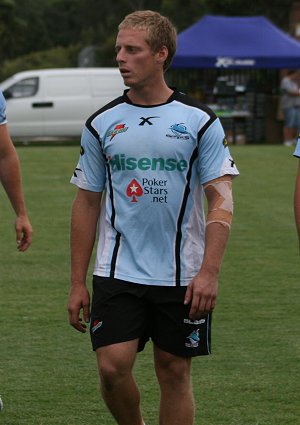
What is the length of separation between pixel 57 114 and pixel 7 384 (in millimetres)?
23732

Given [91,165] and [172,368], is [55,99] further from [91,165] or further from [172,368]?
[172,368]

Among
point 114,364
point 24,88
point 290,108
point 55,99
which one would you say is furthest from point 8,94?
point 114,364

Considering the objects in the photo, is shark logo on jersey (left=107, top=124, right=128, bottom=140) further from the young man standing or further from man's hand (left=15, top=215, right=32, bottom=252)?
man's hand (left=15, top=215, right=32, bottom=252)

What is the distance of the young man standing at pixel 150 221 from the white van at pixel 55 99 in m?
25.4

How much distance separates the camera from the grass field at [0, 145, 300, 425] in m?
6.57

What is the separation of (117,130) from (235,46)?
25.3m

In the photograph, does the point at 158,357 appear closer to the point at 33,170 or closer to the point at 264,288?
the point at 264,288

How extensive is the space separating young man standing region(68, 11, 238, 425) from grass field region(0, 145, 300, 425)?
1.35 meters

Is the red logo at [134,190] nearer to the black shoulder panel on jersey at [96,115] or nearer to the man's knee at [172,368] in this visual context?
the black shoulder panel on jersey at [96,115]

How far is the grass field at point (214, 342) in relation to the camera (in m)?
6.57

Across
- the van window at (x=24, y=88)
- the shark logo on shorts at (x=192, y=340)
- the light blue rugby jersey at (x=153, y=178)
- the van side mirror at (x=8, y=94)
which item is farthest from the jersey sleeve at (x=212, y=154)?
the van side mirror at (x=8, y=94)

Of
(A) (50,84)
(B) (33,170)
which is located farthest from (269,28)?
(B) (33,170)

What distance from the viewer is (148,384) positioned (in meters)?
7.06

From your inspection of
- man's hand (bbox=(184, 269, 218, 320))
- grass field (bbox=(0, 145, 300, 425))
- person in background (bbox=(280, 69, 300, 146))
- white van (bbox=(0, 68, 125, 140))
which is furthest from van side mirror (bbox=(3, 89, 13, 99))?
man's hand (bbox=(184, 269, 218, 320))
